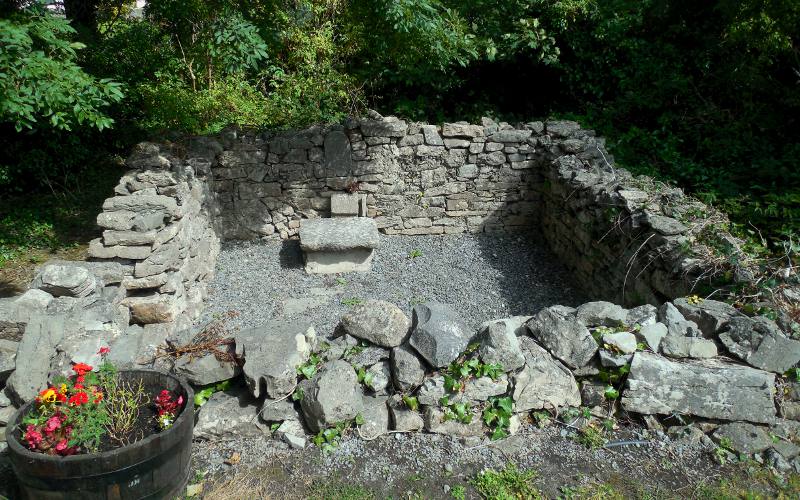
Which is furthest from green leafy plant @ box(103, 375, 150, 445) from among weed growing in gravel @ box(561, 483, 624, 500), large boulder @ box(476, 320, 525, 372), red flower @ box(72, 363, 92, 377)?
weed growing in gravel @ box(561, 483, 624, 500)

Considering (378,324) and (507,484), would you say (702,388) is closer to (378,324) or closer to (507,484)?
(507,484)

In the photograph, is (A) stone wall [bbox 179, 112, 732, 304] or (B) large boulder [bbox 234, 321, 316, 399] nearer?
(B) large boulder [bbox 234, 321, 316, 399]

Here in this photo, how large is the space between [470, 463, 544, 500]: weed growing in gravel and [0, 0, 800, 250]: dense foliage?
16.8 feet

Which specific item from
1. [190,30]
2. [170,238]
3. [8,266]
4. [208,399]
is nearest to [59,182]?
[8,266]

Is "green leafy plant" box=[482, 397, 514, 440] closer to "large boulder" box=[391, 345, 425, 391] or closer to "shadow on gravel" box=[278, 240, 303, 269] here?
"large boulder" box=[391, 345, 425, 391]

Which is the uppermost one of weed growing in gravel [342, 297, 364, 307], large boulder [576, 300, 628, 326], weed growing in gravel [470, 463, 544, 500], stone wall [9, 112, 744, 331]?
stone wall [9, 112, 744, 331]

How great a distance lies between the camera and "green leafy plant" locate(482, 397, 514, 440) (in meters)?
3.58

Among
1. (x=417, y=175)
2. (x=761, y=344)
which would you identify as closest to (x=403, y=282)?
(x=417, y=175)

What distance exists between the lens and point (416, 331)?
3684mm

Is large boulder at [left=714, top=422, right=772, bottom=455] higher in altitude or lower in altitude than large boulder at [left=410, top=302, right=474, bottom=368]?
lower

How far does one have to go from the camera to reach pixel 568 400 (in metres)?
3.71

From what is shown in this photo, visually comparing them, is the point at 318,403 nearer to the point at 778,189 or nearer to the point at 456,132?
the point at 456,132

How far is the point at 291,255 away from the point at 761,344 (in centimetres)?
531

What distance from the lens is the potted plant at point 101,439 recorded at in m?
2.74
